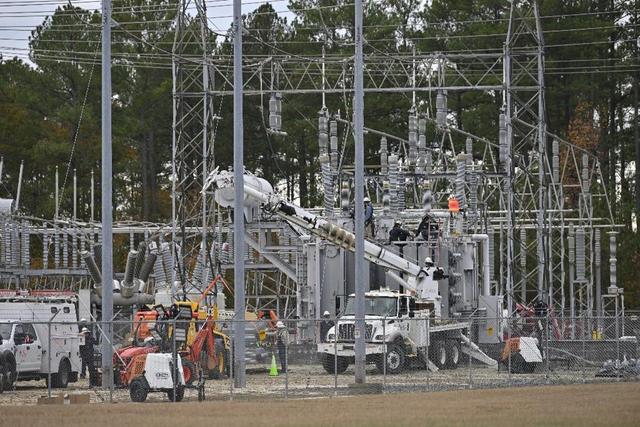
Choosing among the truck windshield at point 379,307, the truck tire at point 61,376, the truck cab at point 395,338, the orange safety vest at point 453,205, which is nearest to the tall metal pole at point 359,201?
the truck cab at point 395,338

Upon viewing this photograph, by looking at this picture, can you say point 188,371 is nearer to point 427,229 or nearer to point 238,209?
point 238,209

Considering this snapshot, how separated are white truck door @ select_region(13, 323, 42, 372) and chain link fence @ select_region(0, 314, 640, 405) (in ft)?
0.08

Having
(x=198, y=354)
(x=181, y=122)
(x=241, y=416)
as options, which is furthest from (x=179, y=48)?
(x=241, y=416)

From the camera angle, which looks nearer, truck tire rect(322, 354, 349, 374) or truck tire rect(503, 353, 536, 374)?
truck tire rect(503, 353, 536, 374)

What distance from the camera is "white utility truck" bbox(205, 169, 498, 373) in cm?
4131

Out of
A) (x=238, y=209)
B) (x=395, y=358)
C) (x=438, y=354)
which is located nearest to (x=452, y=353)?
(x=438, y=354)

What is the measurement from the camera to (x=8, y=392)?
35.5m

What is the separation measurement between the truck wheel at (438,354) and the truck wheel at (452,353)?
0.17 metres

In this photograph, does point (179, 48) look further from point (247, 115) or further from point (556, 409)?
point (247, 115)

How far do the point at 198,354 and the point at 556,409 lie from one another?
12.1 meters

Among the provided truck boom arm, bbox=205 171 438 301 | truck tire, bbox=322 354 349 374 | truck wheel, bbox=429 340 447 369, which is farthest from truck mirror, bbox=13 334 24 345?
truck boom arm, bbox=205 171 438 301

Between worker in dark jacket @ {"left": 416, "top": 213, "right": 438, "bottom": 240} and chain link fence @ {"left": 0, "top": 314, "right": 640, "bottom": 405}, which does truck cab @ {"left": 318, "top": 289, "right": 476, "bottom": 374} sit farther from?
worker in dark jacket @ {"left": 416, "top": 213, "right": 438, "bottom": 240}

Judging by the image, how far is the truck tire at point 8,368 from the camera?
115 feet

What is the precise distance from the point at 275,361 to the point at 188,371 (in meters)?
4.25
